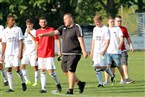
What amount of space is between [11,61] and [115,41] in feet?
13.8

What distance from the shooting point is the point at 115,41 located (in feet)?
68.6

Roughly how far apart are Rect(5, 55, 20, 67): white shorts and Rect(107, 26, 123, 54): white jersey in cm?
394

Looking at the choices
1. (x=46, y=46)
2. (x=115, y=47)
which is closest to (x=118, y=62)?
(x=115, y=47)

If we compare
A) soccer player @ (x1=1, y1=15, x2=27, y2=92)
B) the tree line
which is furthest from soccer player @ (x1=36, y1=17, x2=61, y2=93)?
the tree line

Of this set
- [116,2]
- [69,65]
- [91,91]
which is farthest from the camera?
[116,2]

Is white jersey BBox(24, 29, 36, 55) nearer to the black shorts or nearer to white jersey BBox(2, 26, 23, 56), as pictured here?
white jersey BBox(2, 26, 23, 56)

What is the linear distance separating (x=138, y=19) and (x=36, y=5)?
1027 cm

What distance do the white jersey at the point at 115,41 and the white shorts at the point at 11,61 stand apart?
155 inches

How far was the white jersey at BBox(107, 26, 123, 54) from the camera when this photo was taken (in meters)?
20.8

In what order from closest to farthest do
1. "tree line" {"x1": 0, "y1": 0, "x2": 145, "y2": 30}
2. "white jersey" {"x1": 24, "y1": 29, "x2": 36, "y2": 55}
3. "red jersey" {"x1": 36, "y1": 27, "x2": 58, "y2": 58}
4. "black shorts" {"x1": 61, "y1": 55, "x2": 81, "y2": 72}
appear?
"black shorts" {"x1": 61, "y1": 55, "x2": 81, "y2": 72} → "red jersey" {"x1": 36, "y1": 27, "x2": 58, "y2": 58} → "white jersey" {"x1": 24, "y1": 29, "x2": 36, "y2": 55} → "tree line" {"x1": 0, "y1": 0, "x2": 145, "y2": 30}

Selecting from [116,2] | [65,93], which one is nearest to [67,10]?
[116,2]

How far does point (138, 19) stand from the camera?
169 ft

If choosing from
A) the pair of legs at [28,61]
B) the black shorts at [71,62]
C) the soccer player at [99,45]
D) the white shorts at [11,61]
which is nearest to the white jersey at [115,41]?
the soccer player at [99,45]

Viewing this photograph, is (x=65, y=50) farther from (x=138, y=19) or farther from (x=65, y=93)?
(x=138, y=19)
